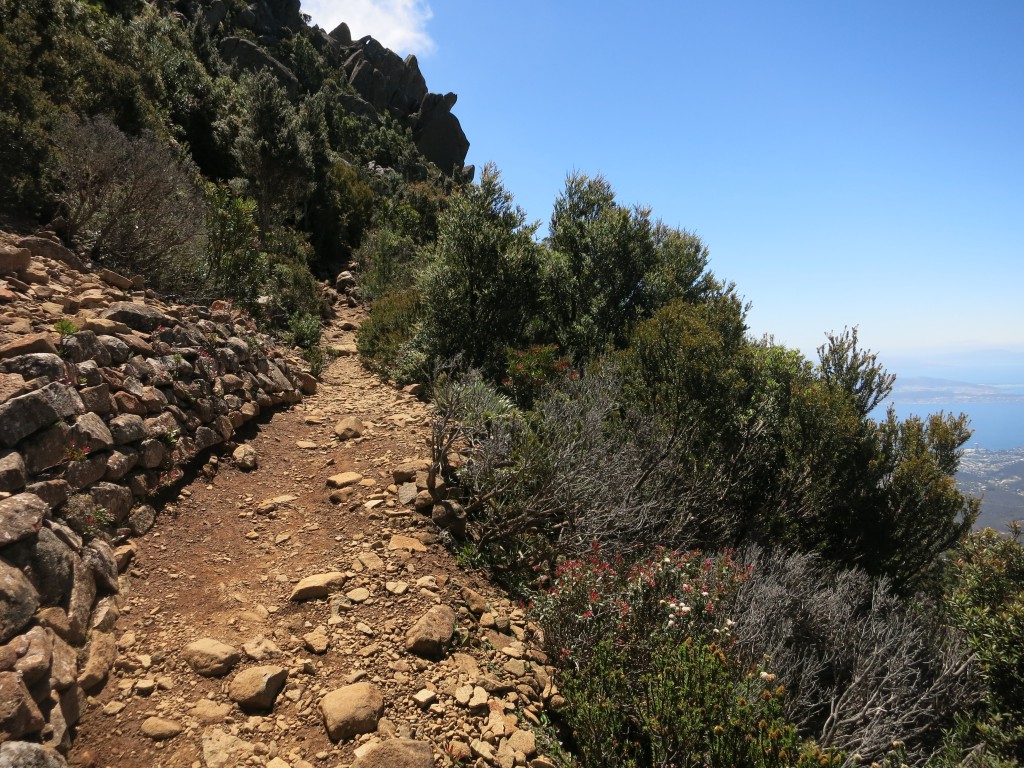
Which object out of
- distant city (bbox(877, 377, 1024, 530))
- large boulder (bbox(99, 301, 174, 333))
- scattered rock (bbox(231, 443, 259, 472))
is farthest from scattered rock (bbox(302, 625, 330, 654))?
distant city (bbox(877, 377, 1024, 530))

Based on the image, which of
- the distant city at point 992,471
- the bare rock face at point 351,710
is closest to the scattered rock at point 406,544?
Result: the bare rock face at point 351,710

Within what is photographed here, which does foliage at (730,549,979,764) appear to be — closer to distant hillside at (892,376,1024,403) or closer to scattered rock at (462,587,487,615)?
scattered rock at (462,587,487,615)

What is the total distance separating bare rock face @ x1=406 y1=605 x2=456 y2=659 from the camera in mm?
3723

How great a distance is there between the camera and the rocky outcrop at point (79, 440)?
270cm

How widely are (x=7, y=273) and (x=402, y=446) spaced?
169 inches

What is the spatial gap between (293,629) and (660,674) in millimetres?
2554

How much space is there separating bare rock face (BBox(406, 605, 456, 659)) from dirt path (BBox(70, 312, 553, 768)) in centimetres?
7

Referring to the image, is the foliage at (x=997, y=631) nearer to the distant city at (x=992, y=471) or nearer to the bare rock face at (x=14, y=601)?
the distant city at (x=992, y=471)

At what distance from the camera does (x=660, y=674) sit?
3.29 meters

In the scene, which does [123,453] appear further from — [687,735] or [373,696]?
[687,735]

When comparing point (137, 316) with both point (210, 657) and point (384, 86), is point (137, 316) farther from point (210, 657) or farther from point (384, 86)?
point (384, 86)

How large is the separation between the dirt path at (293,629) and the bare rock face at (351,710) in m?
0.05

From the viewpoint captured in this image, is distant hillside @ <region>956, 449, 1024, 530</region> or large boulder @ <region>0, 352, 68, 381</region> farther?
distant hillside @ <region>956, 449, 1024, 530</region>

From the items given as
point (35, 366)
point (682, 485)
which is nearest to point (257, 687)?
point (35, 366)
